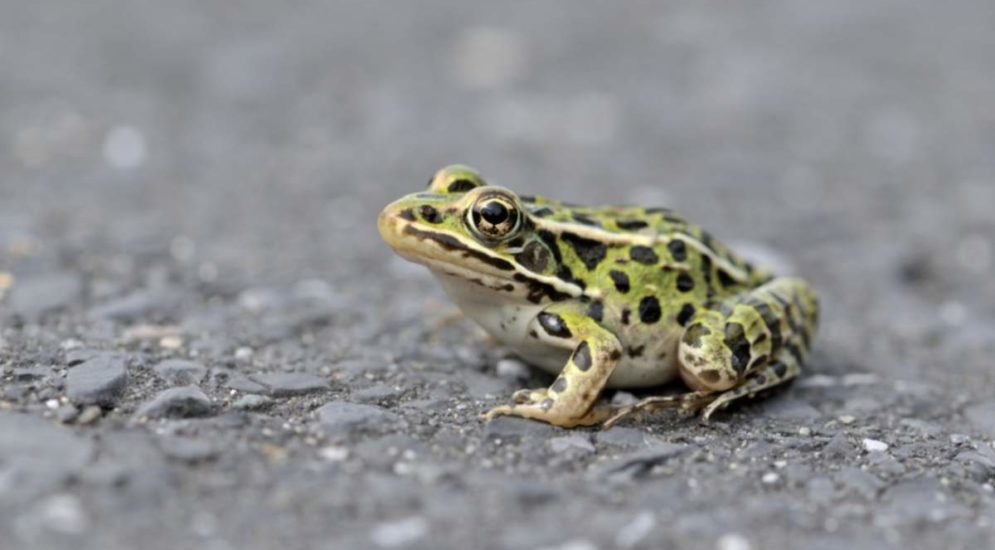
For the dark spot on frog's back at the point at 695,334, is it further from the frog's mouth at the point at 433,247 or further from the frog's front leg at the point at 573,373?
the frog's mouth at the point at 433,247

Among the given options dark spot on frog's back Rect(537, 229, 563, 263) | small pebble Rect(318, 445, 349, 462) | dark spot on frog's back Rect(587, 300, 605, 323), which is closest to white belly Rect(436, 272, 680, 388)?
dark spot on frog's back Rect(587, 300, 605, 323)

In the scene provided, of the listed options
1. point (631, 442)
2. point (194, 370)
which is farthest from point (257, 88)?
point (631, 442)

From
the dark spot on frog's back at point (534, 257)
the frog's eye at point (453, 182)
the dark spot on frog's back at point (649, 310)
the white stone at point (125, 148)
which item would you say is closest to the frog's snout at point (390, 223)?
the frog's eye at point (453, 182)

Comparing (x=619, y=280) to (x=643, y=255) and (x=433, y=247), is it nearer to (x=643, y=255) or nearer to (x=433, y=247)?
(x=643, y=255)

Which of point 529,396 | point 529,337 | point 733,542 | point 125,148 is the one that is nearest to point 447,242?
point 529,337

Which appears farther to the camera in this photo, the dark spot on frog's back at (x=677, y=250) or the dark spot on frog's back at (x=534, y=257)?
the dark spot on frog's back at (x=677, y=250)

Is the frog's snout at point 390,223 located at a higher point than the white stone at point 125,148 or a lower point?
lower

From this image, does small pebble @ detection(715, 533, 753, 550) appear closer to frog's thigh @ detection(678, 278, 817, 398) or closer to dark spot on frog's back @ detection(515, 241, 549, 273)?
frog's thigh @ detection(678, 278, 817, 398)
